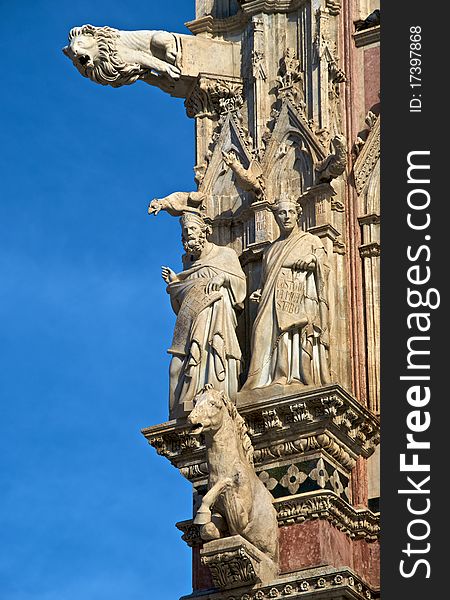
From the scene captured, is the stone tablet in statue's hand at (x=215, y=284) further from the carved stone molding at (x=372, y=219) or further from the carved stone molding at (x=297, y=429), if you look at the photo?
the carved stone molding at (x=372, y=219)

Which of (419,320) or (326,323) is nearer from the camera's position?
(419,320)

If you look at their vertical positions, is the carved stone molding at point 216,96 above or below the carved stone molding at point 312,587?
above

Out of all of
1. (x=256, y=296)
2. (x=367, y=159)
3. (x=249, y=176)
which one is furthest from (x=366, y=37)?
(x=256, y=296)

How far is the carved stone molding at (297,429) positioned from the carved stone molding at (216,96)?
3715 mm

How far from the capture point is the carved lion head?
22.5m

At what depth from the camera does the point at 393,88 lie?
773 inches

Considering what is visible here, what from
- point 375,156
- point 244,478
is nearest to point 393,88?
point 375,156

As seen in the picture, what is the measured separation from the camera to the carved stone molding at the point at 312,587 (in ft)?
62.7

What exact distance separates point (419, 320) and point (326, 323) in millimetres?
1936

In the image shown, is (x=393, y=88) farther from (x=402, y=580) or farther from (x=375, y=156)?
(x=402, y=580)

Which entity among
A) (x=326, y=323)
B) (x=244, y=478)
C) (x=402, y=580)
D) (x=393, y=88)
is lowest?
(x=402, y=580)

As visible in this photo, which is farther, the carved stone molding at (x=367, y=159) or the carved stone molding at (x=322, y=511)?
the carved stone molding at (x=367, y=159)

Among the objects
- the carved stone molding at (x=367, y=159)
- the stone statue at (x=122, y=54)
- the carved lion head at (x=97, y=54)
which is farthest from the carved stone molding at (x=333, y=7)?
the carved lion head at (x=97, y=54)

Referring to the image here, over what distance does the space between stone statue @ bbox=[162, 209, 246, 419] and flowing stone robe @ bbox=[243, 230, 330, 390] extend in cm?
29
